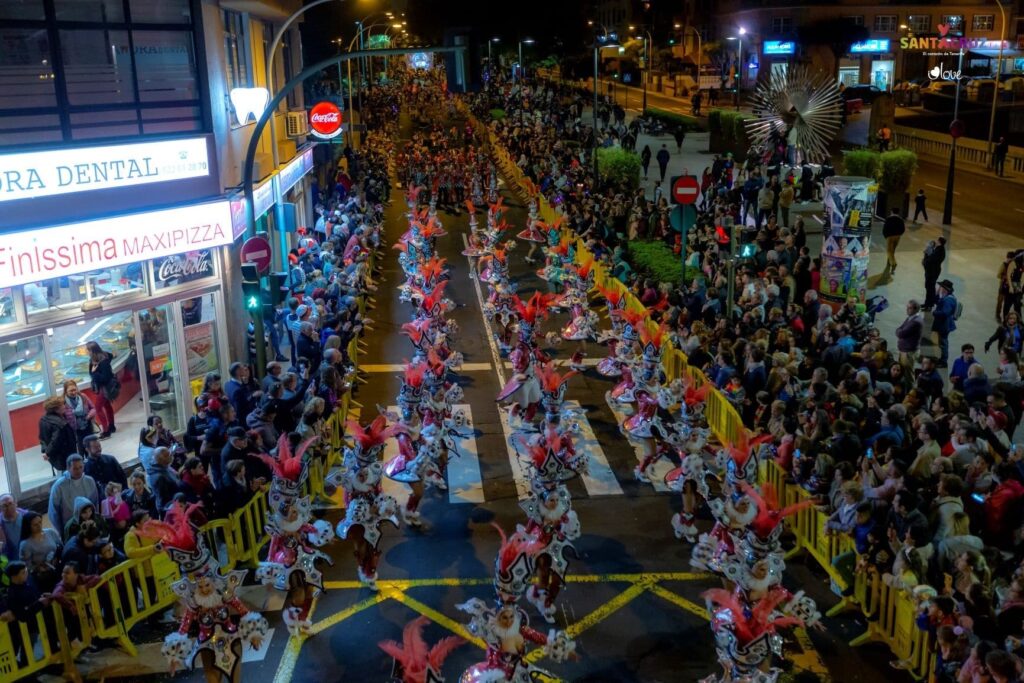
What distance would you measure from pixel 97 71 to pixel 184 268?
312 centimetres

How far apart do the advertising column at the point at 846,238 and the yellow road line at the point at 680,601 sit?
10.3 metres

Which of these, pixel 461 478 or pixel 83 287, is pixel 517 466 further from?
pixel 83 287

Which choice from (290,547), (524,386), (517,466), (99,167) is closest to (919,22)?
(524,386)

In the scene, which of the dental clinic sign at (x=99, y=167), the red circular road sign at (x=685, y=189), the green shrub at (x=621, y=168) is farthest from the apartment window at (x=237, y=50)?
the green shrub at (x=621, y=168)

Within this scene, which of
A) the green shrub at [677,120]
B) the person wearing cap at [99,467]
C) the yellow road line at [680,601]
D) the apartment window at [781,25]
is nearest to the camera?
the yellow road line at [680,601]

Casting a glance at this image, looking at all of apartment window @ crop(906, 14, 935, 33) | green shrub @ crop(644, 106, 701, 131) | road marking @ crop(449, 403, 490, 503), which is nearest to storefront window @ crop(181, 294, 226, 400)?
road marking @ crop(449, 403, 490, 503)

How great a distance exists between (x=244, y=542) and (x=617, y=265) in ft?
39.3

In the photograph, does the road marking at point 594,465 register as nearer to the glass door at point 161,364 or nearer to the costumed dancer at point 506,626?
the costumed dancer at point 506,626

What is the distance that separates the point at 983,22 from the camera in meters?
72.2

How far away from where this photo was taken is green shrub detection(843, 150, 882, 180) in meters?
27.7

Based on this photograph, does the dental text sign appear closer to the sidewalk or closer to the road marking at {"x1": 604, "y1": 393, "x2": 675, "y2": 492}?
the road marking at {"x1": 604, "y1": 393, "x2": 675, "y2": 492}

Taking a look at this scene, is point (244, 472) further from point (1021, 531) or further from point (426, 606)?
point (1021, 531)

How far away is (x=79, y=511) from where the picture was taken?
916 cm

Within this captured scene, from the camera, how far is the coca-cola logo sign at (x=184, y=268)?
47.3ft
